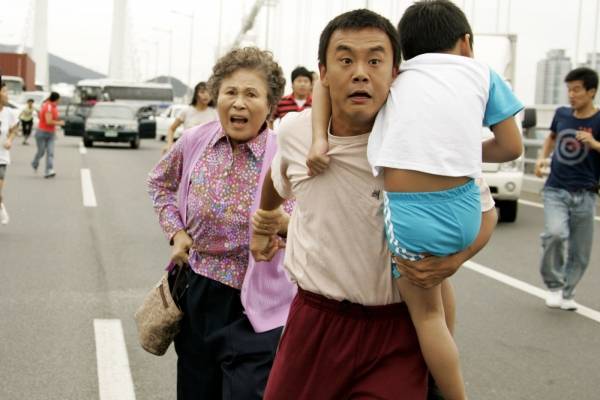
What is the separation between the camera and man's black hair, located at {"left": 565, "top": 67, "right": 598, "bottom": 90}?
7.76 metres

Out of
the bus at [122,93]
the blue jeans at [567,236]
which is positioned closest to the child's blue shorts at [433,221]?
the blue jeans at [567,236]

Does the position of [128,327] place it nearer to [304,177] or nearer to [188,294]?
[188,294]

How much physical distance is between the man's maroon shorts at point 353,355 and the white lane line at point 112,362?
2.65 meters

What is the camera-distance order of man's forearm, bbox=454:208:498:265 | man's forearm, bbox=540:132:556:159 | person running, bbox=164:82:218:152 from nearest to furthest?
1. man's forearm, bbox=454:208:498:265
2. man's forearm, bbox=540:132:556:159
3. person running, bbox=164:82:218:152

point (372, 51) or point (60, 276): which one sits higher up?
point (372, 51)

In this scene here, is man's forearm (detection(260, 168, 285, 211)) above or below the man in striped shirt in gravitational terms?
below

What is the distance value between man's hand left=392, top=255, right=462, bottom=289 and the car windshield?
3290 centimetres

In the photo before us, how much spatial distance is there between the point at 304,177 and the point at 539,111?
22026mm

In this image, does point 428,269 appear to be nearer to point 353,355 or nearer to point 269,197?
point 353,355

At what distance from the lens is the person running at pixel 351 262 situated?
109 inches

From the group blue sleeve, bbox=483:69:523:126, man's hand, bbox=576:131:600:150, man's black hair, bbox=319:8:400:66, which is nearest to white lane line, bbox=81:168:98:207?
man's hand, bbox=576:131:600:150

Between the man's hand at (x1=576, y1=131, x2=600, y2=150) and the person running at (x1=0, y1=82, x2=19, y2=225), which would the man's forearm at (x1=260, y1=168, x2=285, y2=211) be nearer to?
the man's hand at (x1=576, y1=131, x2=600, y2=150)

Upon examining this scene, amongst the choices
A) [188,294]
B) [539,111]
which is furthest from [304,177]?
[539,111]

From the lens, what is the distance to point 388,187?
2.71 metres
